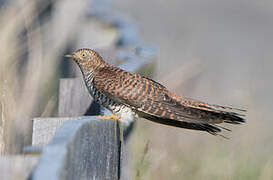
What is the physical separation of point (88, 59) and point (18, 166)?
3.38m

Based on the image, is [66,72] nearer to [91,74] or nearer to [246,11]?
[91,74]

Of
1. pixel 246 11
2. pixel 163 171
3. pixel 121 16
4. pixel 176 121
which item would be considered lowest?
pixel 163 171

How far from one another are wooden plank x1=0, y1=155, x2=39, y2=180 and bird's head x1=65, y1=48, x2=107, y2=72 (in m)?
3.26

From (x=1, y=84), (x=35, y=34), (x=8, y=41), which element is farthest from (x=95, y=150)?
(x=35, y=34)

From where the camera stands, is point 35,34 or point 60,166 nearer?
point 60,166

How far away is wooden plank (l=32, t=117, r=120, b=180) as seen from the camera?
1889 millimetres

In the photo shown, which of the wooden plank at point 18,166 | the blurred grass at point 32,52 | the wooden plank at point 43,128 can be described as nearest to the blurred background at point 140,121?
the blurred grass at point 32,52

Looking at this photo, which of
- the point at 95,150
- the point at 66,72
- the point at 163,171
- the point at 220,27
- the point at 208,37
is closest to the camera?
the point at 95,150

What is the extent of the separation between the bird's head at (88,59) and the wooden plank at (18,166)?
3.26m

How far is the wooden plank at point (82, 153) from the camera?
6.20 ft

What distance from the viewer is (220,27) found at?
15641 mm

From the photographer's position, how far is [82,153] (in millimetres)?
2402

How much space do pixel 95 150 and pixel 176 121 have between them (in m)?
2.36

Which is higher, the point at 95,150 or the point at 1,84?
the point at 1,84
